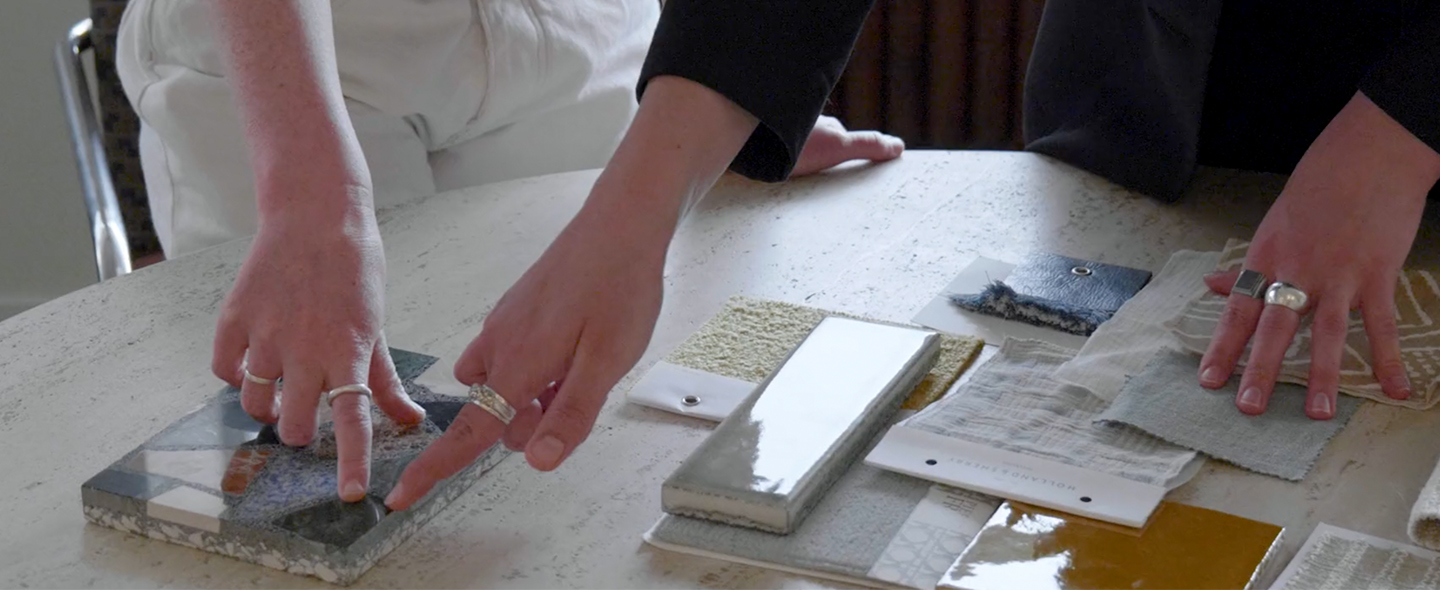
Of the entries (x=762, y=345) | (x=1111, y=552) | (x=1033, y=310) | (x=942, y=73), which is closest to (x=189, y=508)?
(x=762, y=345)

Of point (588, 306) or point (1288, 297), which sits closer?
point (588, 306)

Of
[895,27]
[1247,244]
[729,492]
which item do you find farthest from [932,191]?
[895,27]

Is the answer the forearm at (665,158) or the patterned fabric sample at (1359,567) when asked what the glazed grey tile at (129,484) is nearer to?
the forearm at (665,158)

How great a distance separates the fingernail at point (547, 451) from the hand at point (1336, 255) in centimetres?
45

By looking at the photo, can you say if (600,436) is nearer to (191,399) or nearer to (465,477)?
(465,477)

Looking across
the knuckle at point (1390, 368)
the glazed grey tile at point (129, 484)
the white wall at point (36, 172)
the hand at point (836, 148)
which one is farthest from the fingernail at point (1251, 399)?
the white wall at point (36, 172)

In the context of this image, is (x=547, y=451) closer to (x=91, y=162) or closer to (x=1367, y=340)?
(x=1367, y=340)

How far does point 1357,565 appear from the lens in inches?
29.2

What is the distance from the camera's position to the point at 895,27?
269cm

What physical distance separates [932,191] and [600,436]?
554mm

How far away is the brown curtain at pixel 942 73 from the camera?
8.70 ft

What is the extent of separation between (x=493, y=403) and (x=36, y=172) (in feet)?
7.61

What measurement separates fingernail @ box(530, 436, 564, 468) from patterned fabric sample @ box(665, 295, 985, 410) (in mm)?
198

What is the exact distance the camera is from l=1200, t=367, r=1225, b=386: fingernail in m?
0.93
